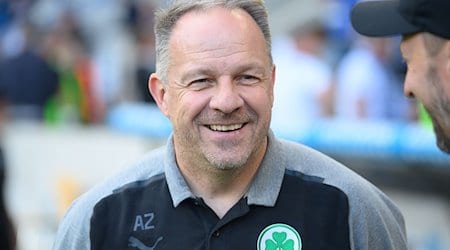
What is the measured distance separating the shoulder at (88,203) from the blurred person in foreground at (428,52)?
1070mm

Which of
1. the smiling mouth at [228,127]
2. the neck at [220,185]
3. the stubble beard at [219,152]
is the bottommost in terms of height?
the neck at [220,185]

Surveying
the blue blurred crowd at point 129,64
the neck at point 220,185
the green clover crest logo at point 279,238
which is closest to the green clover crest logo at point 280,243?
the green clover crest logo at point 279,238

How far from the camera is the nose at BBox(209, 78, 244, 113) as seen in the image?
13.2 feet

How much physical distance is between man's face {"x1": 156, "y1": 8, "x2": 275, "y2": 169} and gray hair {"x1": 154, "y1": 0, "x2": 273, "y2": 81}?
27mm

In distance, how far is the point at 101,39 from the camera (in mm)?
19203

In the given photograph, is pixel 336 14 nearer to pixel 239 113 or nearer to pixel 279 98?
pixel 279 98

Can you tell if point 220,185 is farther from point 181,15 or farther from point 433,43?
point 433,43

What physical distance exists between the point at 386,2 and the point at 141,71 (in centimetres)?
1059

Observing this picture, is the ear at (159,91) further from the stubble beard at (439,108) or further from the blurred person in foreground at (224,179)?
the stubble beard at (439,108)

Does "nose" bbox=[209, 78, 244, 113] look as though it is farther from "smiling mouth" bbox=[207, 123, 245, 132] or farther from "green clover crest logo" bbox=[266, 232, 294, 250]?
"green clover crest logo" bbox=[266, 232, 294, 250]

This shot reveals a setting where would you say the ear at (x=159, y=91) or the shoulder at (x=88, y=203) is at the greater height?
the ear at (x=159, y=91)

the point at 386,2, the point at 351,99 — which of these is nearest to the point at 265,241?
the point at 386,2

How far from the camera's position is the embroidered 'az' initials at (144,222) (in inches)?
167

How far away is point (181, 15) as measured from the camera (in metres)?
4.23
